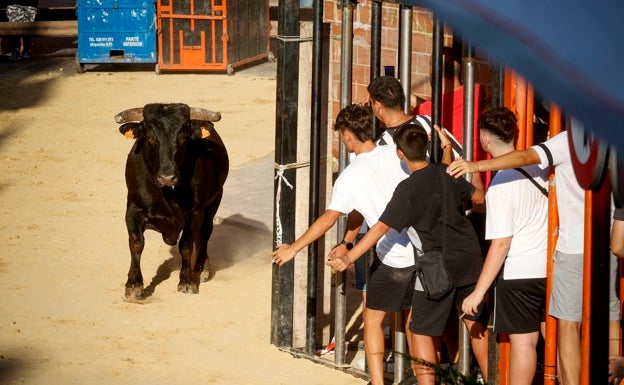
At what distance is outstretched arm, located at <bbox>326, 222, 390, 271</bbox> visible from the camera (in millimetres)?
5773

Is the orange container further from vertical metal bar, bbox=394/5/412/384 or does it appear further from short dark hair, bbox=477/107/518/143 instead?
short dark hair, bbox=477/107/518/143

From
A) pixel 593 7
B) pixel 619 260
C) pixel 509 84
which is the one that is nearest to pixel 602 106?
pixel 593 7

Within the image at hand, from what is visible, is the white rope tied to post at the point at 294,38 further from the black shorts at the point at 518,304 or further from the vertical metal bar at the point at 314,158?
the black shorts at the point at 518,304

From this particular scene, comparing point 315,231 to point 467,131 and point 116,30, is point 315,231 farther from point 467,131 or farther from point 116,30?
point 116,30

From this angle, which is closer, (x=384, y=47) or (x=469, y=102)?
(x=469, y=102)

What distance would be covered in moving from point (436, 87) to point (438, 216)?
75 centimetres

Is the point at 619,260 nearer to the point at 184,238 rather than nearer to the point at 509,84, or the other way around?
the point at 509,84

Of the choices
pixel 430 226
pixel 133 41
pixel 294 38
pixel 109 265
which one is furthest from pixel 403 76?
pixel 133 41

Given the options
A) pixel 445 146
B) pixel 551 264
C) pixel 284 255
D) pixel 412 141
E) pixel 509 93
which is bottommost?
pixel 284 255

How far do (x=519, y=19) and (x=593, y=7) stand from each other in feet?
0.31

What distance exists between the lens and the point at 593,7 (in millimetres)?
1407

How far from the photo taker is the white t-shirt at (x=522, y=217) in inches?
222

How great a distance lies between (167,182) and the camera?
29.7 feet

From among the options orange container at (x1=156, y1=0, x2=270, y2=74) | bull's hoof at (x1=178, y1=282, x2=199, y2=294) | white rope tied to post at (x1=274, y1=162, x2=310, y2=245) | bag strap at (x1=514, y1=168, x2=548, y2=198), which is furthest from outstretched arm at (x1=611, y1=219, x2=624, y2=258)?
orange container at (x1=156, y1=0, x2=270, y2=74)
